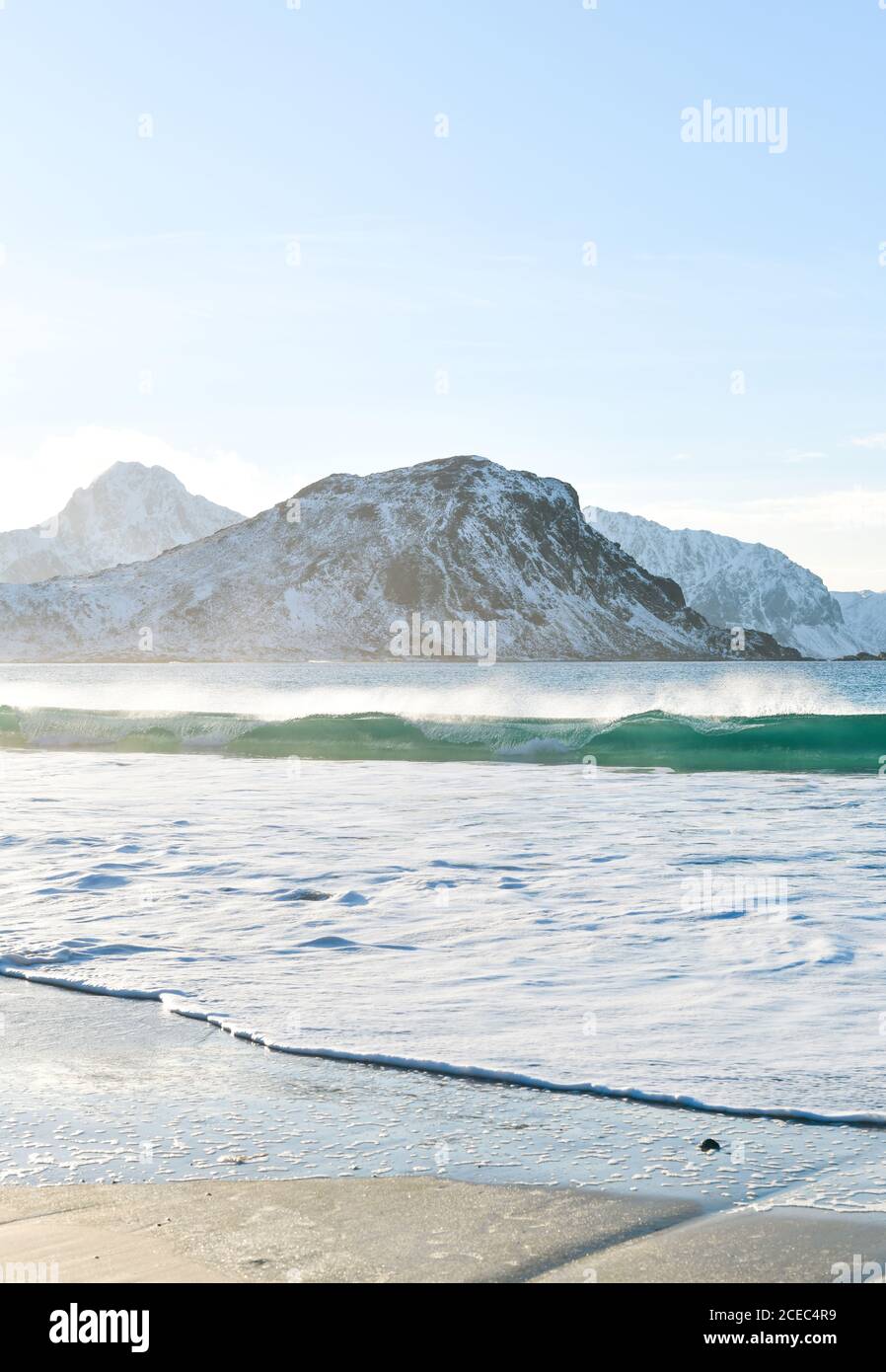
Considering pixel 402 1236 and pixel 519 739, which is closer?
pixel 402 1236

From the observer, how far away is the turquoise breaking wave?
38.1m

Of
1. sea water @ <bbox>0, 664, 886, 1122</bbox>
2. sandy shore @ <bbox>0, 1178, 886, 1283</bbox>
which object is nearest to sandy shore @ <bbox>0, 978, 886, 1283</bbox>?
sandy shore @ <bbox>0, 1178, 886, 1283</bbox>

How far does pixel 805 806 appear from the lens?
77.4ft

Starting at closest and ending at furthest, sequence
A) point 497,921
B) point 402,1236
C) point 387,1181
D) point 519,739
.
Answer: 1. point 402,1236
2. point 387,1181
3. point 497,921
4. point 519,739

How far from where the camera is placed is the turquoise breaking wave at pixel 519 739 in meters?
38.1

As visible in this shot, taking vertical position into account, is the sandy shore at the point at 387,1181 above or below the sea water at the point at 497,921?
above

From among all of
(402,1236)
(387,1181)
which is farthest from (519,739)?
(402,1236)

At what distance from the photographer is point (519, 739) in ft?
138

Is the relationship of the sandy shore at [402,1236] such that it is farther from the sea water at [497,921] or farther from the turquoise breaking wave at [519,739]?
the turquoise breaking wave at [519,739]

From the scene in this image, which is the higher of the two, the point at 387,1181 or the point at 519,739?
the point at 387,1181

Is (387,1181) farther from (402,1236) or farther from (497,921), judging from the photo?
(497,921)

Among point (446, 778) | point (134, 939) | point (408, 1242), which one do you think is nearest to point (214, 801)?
point (446, 778)

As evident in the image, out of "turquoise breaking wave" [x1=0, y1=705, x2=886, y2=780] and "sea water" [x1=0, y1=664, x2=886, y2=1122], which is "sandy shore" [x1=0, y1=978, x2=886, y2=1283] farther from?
"turquoise breaking wave" [x1=0, y1=705, x2=886, y2=780]

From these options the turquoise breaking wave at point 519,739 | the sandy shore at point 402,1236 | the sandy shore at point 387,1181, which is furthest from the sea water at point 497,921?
the turquoise breaking wave at point 519,739
